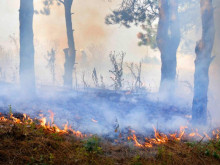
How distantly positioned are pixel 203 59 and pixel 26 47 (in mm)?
6351

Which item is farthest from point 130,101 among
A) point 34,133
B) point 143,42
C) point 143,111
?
point 143,42

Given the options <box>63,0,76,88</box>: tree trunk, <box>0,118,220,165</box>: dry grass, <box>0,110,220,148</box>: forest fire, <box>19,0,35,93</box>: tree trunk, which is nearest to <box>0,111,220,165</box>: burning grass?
<box>0,118,220,165</box>: dry grass

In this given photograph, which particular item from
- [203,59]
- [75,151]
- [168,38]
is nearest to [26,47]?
[75,151]

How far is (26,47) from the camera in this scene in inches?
324

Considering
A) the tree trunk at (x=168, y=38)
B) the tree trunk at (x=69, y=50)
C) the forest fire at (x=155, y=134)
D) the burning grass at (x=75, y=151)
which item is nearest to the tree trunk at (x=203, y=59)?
the forest fire at (x=155, y=134)

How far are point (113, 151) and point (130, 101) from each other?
4797 mm

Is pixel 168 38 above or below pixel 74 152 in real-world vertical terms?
above

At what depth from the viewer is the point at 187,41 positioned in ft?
73.3

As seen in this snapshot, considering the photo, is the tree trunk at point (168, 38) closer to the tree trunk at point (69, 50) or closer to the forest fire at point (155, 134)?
the forest fire at point (155, 134)

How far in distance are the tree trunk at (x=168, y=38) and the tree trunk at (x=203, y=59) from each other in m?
3.52

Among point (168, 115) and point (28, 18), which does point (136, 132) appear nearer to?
point (168, 115)

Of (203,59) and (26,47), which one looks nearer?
(203,59)

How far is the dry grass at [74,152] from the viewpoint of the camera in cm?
349

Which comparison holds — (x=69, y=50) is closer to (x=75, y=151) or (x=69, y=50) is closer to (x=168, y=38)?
(x=168, y=38)
